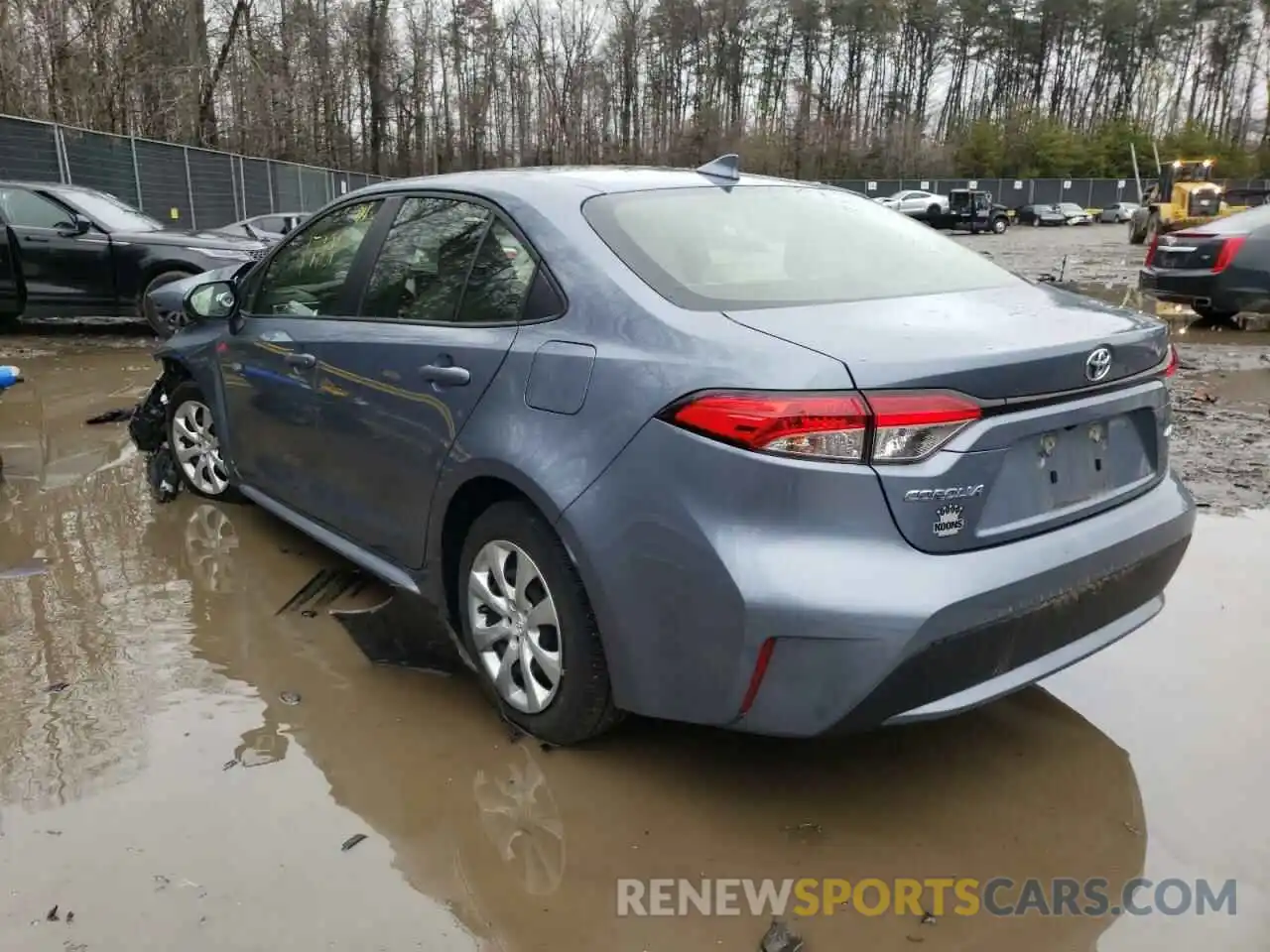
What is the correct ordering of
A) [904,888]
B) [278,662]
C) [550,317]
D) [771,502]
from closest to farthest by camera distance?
[771,502], [904,888], [550,317], [278,662]

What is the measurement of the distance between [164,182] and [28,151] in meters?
4.41

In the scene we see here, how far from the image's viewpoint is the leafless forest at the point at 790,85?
51.1m

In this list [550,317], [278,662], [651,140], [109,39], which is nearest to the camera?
[550,317]

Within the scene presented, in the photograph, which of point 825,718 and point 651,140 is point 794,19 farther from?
point 825,718

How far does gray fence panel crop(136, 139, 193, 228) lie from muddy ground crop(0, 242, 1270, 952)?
52.8 ft

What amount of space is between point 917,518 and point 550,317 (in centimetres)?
112

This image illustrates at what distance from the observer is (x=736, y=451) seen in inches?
87.1

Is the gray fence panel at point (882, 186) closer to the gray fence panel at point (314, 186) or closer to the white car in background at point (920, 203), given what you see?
the white car in background at point (920, 203)

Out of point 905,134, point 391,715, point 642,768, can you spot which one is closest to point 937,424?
point 642,768

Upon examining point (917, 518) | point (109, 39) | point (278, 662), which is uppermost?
point (109, 39)

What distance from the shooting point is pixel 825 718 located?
225 cm

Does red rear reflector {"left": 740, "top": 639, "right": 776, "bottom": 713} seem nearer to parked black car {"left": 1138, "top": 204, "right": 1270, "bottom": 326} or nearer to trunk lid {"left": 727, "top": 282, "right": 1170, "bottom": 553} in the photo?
trunk lid {"left": 727, "top": 282, "right": 1170, "bottom": 553}

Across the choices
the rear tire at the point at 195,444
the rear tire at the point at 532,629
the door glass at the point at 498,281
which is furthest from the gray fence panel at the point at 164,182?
the rear tire at the point at 532,629

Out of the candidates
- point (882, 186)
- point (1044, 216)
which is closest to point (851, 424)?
point (1044, 216)
